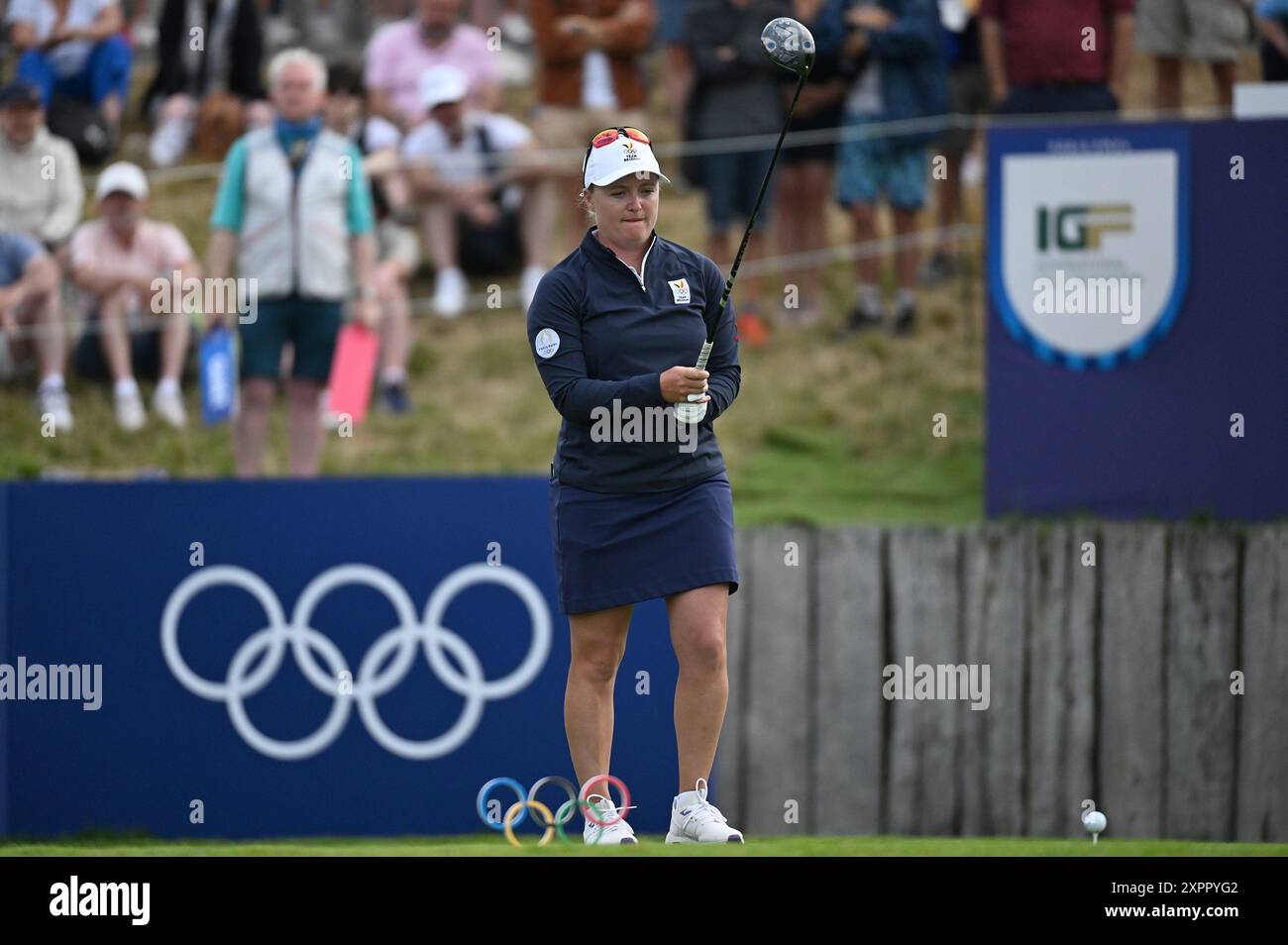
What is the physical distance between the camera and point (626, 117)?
12477mm

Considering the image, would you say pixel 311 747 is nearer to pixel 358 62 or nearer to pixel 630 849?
pixel 630 849

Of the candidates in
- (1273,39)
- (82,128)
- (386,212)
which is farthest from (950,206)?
(82,128)

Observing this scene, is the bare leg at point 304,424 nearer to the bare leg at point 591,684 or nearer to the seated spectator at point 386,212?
the seated spectator at point 386,212

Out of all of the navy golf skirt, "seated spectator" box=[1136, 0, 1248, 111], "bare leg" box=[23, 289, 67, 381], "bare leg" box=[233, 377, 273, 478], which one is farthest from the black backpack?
the navy golf skirt

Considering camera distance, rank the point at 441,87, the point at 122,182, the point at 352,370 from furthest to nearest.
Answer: the point at 441,87 < the point at 122,182 < the point at 352,370

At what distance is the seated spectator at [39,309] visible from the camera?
449 inches

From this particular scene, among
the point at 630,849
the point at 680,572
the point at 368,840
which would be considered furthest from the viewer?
the point at 368,840

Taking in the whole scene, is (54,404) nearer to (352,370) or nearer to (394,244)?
(352,370)

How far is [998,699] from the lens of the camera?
29.5ft

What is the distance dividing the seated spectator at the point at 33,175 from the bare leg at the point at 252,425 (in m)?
2.10

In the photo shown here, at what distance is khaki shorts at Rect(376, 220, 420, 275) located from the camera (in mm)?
12023

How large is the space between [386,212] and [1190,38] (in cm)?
485

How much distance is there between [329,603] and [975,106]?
584 centimetres
